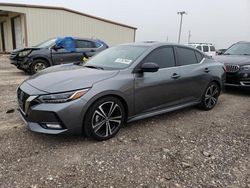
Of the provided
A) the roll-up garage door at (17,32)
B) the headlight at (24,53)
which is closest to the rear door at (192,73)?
the headlight at (24,53)

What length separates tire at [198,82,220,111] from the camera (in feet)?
17.4

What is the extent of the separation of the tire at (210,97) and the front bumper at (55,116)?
3033mm

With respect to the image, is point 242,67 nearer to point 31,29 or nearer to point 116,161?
point 116,161

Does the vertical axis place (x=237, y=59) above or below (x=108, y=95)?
above

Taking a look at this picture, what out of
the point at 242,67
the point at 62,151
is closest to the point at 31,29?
the point at 242,67

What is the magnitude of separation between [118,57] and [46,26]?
1583 cm

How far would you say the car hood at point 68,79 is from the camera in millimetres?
3336

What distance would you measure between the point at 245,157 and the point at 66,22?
18.2m

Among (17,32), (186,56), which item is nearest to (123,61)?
(186,56)

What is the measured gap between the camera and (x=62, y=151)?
10.9 ft

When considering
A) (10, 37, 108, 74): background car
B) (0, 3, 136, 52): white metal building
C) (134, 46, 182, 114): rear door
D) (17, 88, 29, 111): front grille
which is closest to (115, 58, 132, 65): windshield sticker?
(134, 46, 182, 114): rear door

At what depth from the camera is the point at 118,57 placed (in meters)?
4.36

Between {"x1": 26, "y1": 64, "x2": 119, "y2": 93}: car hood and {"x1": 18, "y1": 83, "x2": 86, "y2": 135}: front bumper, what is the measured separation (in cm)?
18

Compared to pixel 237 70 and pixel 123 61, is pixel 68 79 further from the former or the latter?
pixel 237 70
